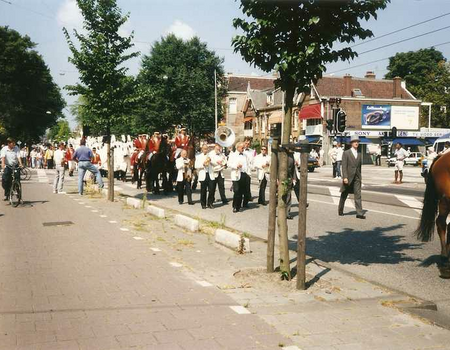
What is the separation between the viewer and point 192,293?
6.06 metres

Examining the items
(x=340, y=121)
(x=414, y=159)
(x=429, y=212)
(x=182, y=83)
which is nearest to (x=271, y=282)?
(x=429, y=212)

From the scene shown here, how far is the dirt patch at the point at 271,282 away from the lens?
6320 mm

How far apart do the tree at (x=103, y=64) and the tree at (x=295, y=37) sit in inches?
416

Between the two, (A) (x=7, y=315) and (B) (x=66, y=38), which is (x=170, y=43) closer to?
(B) (x=66, y=38)

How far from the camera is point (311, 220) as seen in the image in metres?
12.6

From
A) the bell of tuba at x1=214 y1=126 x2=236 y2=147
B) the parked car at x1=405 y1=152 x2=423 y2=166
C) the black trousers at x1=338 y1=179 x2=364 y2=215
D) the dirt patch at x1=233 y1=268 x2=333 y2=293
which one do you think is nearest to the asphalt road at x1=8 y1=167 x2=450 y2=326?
the black trousers at x1=338 y1=179 x2=364 y2=215

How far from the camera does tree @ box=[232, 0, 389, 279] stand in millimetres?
6215

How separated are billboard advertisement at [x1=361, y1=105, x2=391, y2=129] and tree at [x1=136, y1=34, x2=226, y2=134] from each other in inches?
→ 679

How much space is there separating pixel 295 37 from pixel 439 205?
3.36m

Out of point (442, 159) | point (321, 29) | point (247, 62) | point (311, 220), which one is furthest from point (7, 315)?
point (311, 220)

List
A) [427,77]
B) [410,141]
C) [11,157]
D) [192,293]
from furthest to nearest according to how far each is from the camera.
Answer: [427,77] < [410,141] < [11,157] < [192,293]

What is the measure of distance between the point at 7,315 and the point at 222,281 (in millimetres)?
2571

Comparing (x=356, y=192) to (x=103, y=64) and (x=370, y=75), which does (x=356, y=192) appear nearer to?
(x=103, y=64)

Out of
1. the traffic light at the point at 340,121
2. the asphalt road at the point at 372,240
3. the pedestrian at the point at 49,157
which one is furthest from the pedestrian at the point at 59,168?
the pedestrian at the point at 49,157
